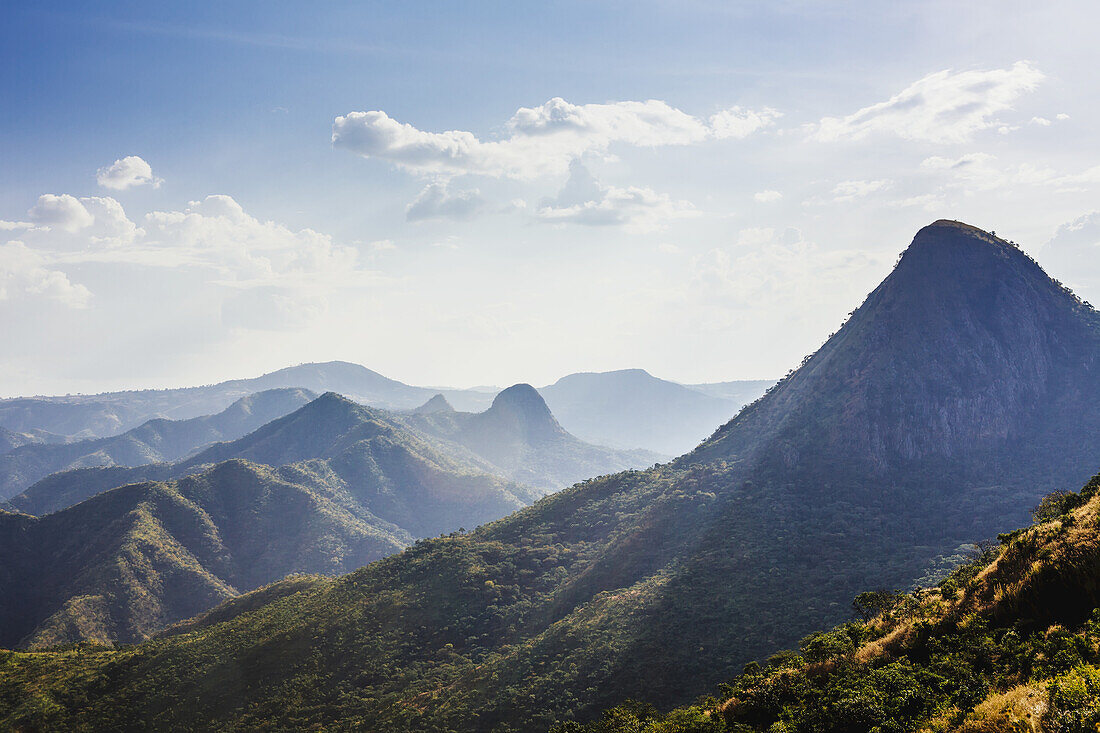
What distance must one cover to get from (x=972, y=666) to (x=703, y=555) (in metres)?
101

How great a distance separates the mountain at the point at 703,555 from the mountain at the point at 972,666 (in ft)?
169

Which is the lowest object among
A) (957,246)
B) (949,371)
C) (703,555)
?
(703,555)

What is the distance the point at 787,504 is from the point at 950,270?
3939 inches

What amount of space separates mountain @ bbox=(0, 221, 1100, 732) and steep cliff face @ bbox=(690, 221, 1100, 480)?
25.0 inches

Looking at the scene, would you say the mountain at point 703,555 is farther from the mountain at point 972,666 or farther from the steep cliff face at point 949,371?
the mountain at point 972,666

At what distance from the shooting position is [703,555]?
12325cm

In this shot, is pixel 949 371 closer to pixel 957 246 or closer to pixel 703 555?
pixel 957 246

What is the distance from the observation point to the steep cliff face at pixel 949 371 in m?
149

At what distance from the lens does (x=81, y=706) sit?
4272 inches

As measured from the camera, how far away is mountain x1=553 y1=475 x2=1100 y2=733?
18.3 m

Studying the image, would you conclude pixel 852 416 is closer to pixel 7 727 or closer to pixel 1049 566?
pixel 1049 566

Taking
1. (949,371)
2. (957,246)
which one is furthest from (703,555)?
(957,246)

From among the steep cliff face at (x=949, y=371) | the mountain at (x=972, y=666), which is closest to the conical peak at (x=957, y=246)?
the steep cliff face at (x=949, y=371)

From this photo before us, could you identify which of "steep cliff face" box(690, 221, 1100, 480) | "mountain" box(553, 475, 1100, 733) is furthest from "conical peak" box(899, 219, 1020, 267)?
"mountain" box(553, 475, 1100, 733)
